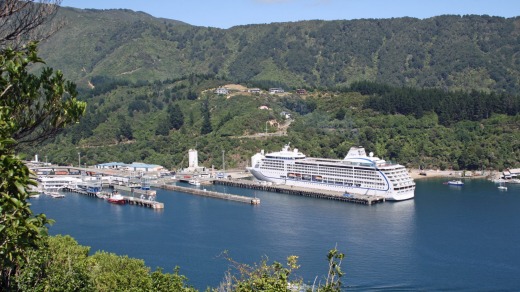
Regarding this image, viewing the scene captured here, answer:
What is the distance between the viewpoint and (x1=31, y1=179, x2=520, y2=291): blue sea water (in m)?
A: 19.2

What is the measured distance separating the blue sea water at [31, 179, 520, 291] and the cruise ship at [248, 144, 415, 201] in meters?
1.19

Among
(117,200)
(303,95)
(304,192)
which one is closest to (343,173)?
(304,192)

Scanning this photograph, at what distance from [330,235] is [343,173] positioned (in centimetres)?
1181

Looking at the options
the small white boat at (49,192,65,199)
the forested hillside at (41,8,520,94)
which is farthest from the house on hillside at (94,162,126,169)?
the forested hillside at (41,8,520,94)

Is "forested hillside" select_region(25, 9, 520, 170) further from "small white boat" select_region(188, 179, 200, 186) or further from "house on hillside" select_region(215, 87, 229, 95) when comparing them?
"small white boat" select_region(188, 179, 200, 186)

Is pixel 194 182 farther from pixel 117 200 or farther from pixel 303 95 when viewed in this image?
pixel 303 95

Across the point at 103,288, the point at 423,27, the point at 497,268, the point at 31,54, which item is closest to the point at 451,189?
the point at 497,268

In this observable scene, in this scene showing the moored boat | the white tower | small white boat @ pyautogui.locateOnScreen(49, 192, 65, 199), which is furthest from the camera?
the white tower

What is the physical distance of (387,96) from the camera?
5188 centimetres

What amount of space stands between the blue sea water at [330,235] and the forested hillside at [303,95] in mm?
11186

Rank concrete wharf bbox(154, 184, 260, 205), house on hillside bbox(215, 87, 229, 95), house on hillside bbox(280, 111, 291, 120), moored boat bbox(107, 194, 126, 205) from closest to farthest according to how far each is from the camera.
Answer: concrete wharf bbox(154, 184, 260, 205) < moored boat bbox(107, 194, 126, 205) < house on hillside bbox(280, 111, 291, 120) < house on hillside bbox(215, 87, 229, 95)

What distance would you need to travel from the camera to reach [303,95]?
Result: 2308 inches

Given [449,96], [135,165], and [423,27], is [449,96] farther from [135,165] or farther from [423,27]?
[423,27]

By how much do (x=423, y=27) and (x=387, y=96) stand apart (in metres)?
38.8
